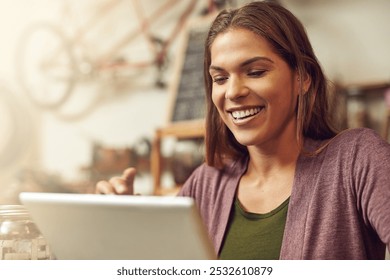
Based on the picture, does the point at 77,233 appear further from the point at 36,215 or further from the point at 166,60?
Result: the point at 166,60

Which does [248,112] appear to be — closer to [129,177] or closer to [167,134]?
[129,177]

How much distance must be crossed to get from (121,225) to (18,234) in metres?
0.24

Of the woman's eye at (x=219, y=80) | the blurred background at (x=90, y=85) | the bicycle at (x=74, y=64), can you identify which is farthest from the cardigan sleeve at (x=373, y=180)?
the bicycle at (x=74, y=64)

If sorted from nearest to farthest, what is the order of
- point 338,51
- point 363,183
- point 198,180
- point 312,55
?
1. point 363,183
2. point 312,55
3. point 198,180
4. point 338,51

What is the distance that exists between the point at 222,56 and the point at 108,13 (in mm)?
2270

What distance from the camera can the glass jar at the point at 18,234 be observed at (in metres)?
0.75

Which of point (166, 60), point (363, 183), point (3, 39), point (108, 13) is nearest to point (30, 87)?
point (3, 39)

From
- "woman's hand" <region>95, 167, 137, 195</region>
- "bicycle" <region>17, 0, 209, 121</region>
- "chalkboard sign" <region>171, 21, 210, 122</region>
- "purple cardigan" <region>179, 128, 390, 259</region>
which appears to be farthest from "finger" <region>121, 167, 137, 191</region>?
"bicycle" <region>17, 0, 209, 121</region>

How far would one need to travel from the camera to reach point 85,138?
2986 mm

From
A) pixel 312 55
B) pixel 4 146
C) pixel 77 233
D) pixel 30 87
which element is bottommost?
pixel 4 146

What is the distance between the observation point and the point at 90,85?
9.95ft

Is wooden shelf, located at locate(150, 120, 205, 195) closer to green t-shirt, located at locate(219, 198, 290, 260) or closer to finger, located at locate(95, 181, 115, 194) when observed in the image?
green t-shirt, located at locate(219, 198, 290, 260)

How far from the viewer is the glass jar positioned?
0.75m

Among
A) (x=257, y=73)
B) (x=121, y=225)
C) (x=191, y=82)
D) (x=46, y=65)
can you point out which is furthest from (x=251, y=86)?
(x=46, y=65)
